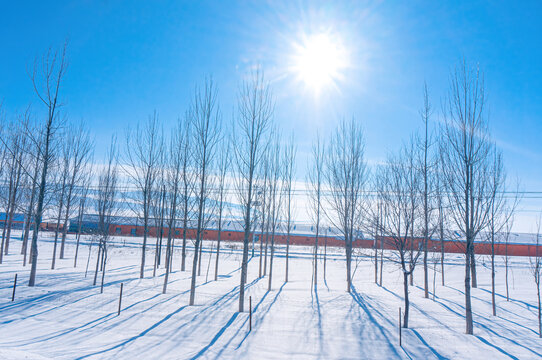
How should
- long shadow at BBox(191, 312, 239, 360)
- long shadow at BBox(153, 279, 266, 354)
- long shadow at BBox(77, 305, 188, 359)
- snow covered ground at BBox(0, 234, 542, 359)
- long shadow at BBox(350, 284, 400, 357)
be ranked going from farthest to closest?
long shadow at BBox(153, 279, 266, 354) < long shadow at BBox(350, 284, 400, 357) < snow covered ground at BBox(0, 234, 542, 359) < long shadow at BBox(191, 312, 239, 360) < long shadow at BBox(77, 305, 188, 359)

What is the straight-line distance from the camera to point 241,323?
8383 millimetres

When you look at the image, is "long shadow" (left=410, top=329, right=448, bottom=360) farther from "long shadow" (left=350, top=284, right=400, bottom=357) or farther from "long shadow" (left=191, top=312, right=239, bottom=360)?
"long shadow" (left=191, top=312, right=239, bottom=360)

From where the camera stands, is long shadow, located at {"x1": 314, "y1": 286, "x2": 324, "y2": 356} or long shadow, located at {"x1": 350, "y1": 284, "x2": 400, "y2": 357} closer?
long shadow, located at {"x1": 314, "y1": 286, "x2": 324, "y2": 356}

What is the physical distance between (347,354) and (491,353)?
379 cm

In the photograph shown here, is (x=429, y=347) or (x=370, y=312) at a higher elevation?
(x=429, y=347)

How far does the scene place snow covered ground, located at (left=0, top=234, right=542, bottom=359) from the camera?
654 centimetres

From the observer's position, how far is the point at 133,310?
9062 mm

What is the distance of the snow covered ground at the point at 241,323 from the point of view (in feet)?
21.5

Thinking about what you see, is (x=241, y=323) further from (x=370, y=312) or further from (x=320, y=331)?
(x=370, y=312)

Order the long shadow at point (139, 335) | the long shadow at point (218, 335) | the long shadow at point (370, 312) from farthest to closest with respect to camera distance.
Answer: the long shadow at point (370, 312)
the long shadow at point (218, 335)
the long shadow at point (139, 335)

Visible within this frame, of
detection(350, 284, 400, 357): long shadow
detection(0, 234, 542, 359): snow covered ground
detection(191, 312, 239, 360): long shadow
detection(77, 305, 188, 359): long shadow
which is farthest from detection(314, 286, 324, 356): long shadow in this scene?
detection(77, 305, 188, 359): long shadow

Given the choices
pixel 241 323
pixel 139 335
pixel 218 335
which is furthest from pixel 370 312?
pixel 139 335

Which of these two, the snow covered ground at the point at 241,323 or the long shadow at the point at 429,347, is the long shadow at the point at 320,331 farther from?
the long shadow at the point at 429,347

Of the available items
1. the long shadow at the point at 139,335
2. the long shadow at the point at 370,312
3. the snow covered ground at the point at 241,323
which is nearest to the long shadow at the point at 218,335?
the snow covered ground at the point at 241,323
